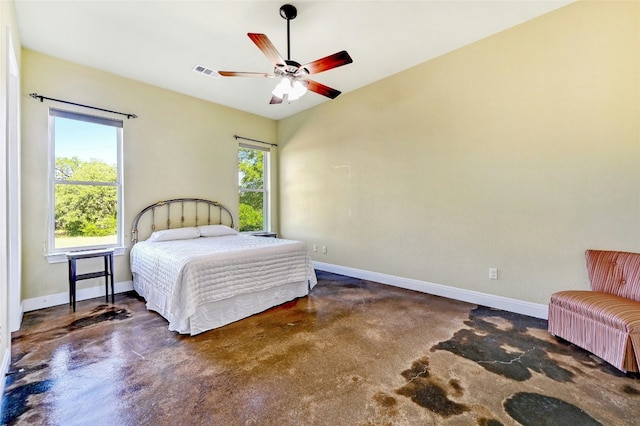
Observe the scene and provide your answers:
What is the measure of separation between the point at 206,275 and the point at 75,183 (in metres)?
2.47

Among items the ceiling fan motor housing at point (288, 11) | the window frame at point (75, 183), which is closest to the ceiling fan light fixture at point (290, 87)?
the ceiling fan motor housing at point (288, 11)

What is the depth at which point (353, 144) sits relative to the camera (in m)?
4.62

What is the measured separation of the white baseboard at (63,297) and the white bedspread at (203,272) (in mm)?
274

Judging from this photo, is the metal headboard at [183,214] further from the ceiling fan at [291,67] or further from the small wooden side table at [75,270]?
the ceiling fan at [291,67]

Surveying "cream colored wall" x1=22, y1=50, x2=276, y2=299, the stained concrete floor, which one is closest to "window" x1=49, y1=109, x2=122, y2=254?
"cream colored wall" x1=22, y1=50, x2=276, y2=299

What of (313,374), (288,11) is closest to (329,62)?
(288,11)

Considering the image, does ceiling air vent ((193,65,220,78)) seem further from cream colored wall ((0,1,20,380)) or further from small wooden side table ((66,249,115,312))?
small wooden side table ((66,249,115,312))

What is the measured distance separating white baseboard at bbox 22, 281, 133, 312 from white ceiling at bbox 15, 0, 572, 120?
8.27 ft

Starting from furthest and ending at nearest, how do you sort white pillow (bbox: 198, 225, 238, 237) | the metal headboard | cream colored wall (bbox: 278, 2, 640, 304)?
1. white pillow (bbox: 198, 225, 238, 237)
2. the metal headboard
3. cream colored wall (bbox: 278, 2, 640, 304)

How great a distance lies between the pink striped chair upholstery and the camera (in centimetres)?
190

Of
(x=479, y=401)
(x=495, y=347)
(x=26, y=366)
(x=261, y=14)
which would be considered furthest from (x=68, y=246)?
(x=495, y=347)

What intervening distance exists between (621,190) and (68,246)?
6.13 m

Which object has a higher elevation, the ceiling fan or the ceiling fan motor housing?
the ceiling fan motor housing

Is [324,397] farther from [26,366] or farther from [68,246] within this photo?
[68,246]
